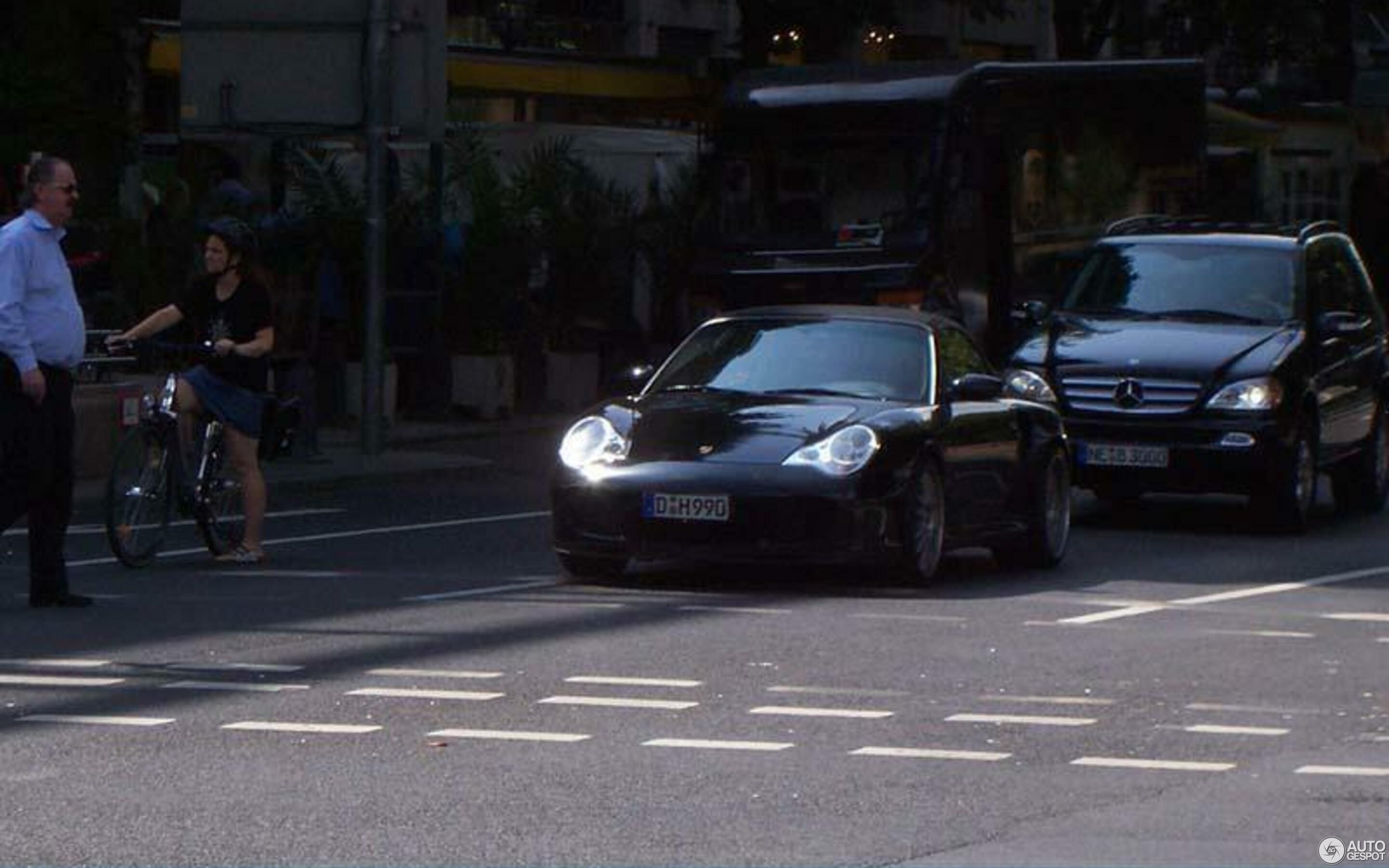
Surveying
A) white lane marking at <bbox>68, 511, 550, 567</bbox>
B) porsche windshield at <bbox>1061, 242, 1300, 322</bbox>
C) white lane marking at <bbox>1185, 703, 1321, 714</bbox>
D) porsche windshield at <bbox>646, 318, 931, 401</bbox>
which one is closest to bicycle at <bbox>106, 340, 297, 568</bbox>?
white lane marking at <bbox>68, 511, 550, 567</bbox>

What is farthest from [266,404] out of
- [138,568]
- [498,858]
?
[498,858]

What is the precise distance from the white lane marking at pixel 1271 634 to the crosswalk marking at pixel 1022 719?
2942 mm

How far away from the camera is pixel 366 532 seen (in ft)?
62.1

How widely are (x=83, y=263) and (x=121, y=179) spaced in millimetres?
2675

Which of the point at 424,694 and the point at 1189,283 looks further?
the point at 1189,283

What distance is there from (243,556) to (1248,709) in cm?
683

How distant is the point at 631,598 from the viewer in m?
15.0

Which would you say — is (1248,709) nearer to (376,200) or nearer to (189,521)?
(189,521)

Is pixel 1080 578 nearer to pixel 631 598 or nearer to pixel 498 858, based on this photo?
pixel 631 598

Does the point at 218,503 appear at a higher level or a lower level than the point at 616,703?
higher

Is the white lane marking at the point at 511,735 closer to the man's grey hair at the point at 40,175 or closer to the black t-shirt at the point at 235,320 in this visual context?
the man's grey hair at the point at 40,175

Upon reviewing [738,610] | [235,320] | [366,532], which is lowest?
[366,532]

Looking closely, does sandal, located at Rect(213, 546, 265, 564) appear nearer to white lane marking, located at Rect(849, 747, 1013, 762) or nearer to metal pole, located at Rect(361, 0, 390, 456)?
metal pole, located at Rect(361, 0, 390, 456)

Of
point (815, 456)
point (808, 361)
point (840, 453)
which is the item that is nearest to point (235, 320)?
point (808, 361)
